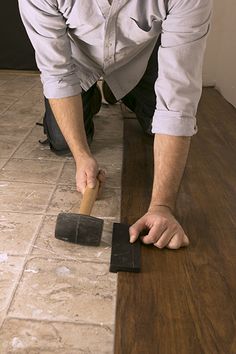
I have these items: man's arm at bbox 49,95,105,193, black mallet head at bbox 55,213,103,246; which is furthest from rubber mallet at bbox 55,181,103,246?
man's arm at bbox 49,95,105,193

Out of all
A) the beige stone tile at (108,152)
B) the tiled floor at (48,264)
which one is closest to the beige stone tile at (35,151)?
the tiled floor at (48,264)

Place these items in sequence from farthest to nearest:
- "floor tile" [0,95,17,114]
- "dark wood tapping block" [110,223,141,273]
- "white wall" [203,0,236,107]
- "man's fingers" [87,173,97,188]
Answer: "white wall" [203,0,236,107], "floor tile" [0,95,17,114], "man's fingers" [87,173,97,188], "dark wood tapping block" [110,223,141,273]

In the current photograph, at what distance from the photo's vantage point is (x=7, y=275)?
890mm

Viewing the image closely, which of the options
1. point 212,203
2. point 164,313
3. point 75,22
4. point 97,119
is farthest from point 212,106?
point 164,313

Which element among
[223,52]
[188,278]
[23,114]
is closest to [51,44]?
[188,278]

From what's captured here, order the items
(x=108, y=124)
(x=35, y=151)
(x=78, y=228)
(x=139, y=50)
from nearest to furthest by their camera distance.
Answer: (x=78, y=228) < (x=139, y=50) < (x=35, y=151) < (x=108, y=124)

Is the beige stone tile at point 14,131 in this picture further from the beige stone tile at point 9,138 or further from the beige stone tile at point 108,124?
the beige stone tile at point 108,124

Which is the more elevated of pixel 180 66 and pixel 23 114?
pixel 180 66

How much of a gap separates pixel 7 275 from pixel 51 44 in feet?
2.12

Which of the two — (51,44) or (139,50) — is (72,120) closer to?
(51,44)

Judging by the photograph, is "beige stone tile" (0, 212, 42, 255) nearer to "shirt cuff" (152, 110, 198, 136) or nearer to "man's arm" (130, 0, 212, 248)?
"man's arm" (130, 0, 212, 248)

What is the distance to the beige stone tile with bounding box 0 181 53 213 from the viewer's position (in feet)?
3.84

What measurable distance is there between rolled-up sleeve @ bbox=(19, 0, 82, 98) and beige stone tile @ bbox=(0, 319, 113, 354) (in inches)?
26.6

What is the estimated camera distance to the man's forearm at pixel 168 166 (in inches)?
40.6
